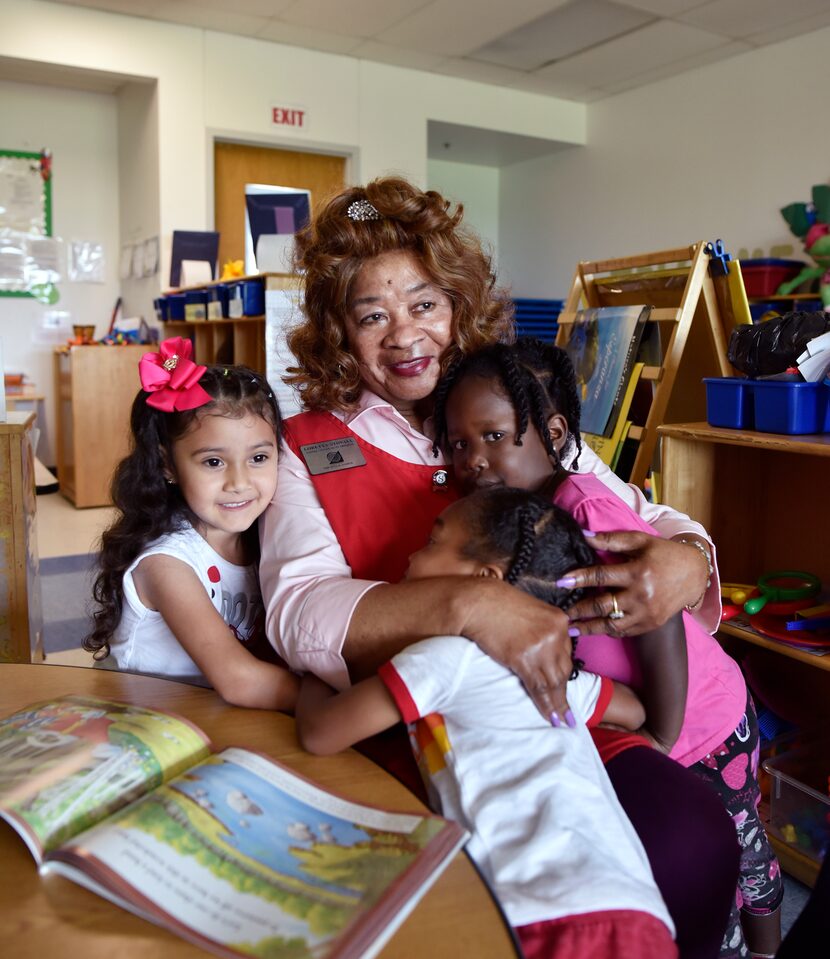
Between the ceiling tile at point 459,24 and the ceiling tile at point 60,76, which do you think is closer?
the ceiling tile at point 459,24

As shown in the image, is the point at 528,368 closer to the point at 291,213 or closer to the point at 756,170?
the point at 291,213

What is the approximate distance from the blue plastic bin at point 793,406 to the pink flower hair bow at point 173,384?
4.35 ft

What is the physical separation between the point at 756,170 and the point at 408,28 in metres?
2.65

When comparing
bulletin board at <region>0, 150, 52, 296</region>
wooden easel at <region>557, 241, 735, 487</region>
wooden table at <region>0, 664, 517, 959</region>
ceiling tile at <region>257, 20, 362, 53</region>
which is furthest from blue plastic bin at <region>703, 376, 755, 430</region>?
bulletin board at <region>0, 150, 52, 296</region>

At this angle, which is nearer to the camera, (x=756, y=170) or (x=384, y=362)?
(x=384, y=362)

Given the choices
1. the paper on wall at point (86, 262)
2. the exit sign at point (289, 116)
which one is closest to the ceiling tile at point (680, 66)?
the exit sign at point (289, 116)

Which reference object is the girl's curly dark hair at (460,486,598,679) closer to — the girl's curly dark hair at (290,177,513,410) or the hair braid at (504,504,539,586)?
the hair braid at (504,504,539,586)

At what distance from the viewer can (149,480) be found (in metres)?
1.55

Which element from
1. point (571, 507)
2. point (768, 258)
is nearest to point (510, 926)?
point (571, 507)

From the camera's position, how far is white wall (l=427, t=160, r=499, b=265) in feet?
29.3

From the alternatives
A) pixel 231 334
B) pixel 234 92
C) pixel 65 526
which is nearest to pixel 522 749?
pixel 231 334

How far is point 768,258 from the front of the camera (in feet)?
18.9

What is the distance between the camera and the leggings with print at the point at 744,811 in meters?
1.41

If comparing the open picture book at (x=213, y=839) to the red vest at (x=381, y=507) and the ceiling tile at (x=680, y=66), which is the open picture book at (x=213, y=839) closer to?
the red vest at (x=381, y=507)
